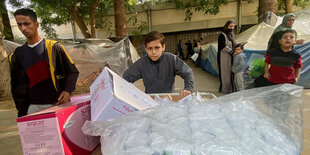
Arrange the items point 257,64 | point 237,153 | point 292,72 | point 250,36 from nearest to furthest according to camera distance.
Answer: point 237,153, point 292,72, point 257,64, point 250,36

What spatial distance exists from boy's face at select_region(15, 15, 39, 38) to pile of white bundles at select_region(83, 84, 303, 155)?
1047mm

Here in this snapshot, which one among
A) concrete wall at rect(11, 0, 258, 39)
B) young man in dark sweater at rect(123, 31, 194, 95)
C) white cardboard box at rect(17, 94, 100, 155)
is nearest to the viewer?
white cardboard box at rect(17, 94, 100, 155)

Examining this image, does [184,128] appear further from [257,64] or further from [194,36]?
[194,36]

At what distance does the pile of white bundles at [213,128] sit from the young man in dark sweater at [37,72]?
84 cm

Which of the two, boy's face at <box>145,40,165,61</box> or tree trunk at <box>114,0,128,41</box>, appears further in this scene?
tree trunk at <box>114,0,128,41</box>

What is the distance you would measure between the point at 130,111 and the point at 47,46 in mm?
1035

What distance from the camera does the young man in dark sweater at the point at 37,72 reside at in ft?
4.78

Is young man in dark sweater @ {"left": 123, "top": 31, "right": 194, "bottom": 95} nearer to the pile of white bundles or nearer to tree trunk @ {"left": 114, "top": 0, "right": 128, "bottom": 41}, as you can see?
the pile of white bundles

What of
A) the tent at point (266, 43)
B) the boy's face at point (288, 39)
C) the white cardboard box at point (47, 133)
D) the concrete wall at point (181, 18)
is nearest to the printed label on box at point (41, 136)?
the white cardboard box at point (47, 133)

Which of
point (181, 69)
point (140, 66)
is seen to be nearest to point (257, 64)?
point (181, 69)

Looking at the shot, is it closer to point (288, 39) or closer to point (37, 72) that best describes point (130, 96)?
point (37, 72)

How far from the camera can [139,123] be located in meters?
0.82

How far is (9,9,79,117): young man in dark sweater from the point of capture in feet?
4.78

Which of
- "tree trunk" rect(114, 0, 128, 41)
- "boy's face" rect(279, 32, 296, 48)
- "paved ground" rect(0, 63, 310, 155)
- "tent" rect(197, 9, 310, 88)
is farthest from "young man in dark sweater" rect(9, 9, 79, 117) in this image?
"tree trunk" rect(114, 0, 128, 41)
